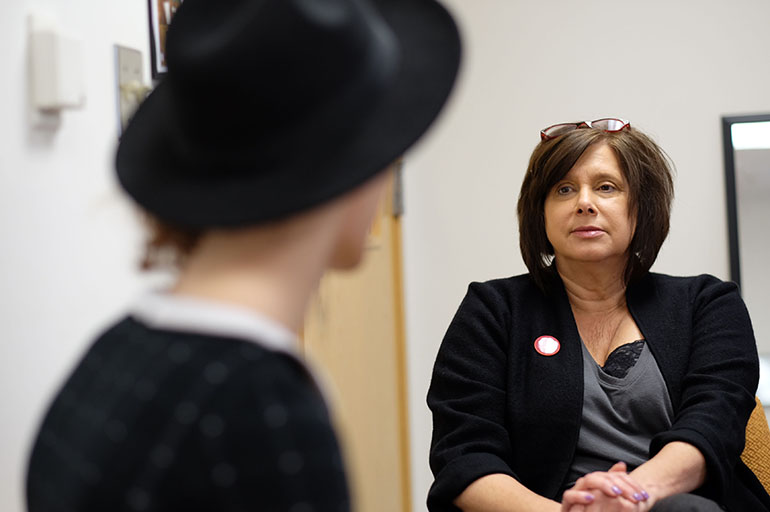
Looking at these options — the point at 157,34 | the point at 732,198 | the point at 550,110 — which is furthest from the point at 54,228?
the point at 732,198

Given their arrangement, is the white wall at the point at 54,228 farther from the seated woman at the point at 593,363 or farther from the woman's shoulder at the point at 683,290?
the woman's shoulder at the point at 683,290

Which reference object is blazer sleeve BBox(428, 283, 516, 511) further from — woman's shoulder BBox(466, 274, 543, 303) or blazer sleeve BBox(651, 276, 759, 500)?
blazer sleeve BBox(651, 276, 759, 500)

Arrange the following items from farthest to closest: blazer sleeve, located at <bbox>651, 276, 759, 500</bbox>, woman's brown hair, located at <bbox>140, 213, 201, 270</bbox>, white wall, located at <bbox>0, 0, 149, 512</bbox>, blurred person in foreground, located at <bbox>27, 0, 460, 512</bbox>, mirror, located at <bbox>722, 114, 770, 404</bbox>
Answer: mirror, located at <bbox>722, 114, 770, 404</bbox>, blazer sleeve, located at <bbox>651, 276, 759, 500</bbox>, white wall, located at <bbox>0, 0, 149, 512</bbox>, woman's brown hair, located at <bbox>140, 213, 201, 270</bbox>, blurred person in foreground, located at <bbox>27, 0, 460, 512</bbox>

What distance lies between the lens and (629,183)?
1883 mm

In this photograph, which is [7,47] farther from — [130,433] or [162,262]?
[130,433]

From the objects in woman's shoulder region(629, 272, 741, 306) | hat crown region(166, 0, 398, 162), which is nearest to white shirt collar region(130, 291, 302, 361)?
hat crown region(166, 0, 398, 162)

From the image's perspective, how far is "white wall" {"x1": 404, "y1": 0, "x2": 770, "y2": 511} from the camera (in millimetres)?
3248

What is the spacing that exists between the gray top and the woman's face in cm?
26

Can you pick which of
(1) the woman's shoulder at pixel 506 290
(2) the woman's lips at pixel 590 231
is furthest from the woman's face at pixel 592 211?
(1) the woman's shoulder at pixel 506 290

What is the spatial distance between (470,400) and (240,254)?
3.69 ft

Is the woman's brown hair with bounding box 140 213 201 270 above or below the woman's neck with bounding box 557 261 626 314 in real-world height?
above

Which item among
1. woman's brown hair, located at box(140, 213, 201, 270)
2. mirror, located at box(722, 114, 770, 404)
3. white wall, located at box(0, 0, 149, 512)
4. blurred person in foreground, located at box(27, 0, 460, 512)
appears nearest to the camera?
blurred person in foreground, located at box(27, 0, 460, 512)

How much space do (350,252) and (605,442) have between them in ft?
3.64

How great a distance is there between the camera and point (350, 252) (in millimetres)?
817
